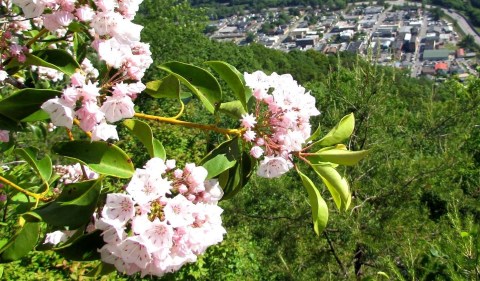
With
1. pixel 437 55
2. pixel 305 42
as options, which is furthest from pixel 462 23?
pixel 305 42

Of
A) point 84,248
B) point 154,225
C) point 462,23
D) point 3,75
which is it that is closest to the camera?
point 154,225

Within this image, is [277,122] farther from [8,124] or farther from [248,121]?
[8,124]

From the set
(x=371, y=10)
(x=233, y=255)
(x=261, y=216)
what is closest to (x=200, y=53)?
(x=261, y=216)

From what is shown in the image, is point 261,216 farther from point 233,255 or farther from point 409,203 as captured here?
point 409,203

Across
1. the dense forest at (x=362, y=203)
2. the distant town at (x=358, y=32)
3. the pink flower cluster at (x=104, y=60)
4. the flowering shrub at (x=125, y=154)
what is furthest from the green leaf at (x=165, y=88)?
the distant town at (x=358, y=32)

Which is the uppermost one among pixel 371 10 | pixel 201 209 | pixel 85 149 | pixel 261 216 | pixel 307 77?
pixel 85 149

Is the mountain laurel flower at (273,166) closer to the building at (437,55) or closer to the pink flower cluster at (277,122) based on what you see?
the pink flower cluster at (277,122)

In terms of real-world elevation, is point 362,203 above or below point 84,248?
below
